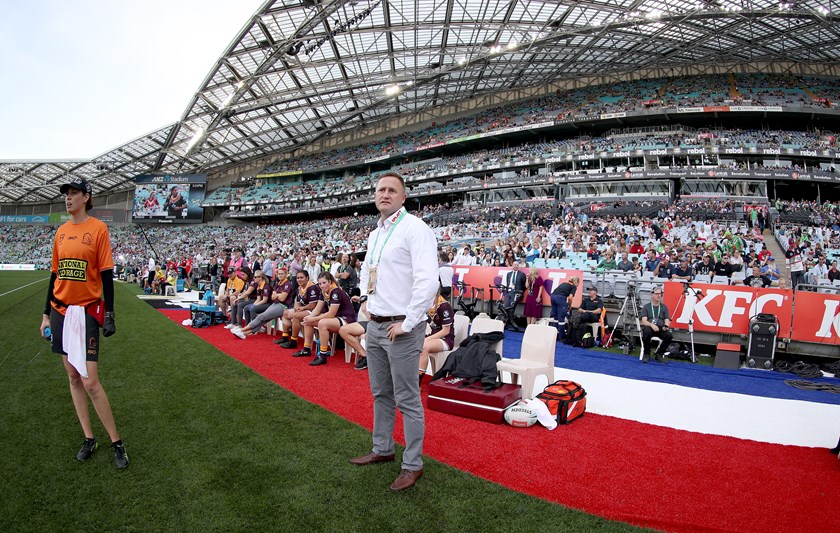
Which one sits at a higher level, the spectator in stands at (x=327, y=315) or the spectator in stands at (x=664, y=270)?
the spectator in stands at (x=664, y=270)

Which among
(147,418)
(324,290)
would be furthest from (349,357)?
(147,418)

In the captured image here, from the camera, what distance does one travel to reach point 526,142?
44875 millimetres

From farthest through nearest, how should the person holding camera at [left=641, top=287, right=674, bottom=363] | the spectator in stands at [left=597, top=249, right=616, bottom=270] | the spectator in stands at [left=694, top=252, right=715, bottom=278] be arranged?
the spectator in stands at [left=694, top=252, right=715, bottom=278]
the spectator in stands at [left=597, top=249, right=616, bottom=270]
the person holding camera at [left=641, top=287, right=674, bottom=363]

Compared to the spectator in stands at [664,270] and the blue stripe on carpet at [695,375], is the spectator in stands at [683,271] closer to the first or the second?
the spectator in stands at [664,270]

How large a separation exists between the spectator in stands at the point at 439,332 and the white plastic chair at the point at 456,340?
0.12 meters

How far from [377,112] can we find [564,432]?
48.9m

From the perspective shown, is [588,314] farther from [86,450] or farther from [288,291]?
[86,450]

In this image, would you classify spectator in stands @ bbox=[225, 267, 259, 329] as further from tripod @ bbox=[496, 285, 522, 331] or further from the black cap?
the black cap

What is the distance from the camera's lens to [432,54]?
3341 cm

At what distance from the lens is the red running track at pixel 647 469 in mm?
2818

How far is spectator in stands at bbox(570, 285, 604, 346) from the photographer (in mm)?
9406

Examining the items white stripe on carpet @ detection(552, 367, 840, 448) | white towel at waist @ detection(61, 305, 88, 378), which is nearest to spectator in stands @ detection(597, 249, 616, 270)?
white stripe on carpet @ detection(552, 367, 840, 448)

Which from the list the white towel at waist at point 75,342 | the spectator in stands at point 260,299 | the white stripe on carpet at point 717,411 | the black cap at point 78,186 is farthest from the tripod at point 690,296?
the black cap at point 78,186

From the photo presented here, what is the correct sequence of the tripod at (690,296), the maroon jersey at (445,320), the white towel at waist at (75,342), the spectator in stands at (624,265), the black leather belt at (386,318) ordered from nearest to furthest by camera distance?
the black leather belt at (386,318) < the white towel at waist at (75,342) < the maroon jersey at (445,320) < the tripod at (690,296) < the spectator in stands at (624,265)
